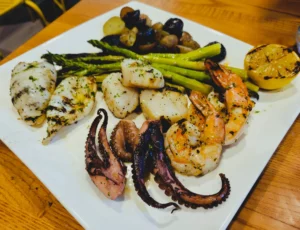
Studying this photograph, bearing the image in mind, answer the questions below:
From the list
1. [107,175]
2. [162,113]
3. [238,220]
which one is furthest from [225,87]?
[107,175]

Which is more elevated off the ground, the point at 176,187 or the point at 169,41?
the point at 169,41

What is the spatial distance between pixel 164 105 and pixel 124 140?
0.30m

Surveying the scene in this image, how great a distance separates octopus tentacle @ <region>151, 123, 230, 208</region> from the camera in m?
1.36

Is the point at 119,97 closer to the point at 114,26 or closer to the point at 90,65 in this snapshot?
the point at 90,65

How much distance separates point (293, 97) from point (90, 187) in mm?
1237

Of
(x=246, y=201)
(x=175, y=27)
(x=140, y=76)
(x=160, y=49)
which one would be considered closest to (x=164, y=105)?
(x=140, y=76)

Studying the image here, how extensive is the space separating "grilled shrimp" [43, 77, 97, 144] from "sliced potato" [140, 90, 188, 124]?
320mm

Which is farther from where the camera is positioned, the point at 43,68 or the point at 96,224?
the point at 43,68

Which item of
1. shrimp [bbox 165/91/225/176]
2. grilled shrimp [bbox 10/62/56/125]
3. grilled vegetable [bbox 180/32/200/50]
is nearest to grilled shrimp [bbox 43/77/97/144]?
grilled shrimp [bbox 10/62/56/125]

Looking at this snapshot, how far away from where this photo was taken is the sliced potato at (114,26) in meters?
2.34

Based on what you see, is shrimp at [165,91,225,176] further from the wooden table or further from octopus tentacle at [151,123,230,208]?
the wooden table

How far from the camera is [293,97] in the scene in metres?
1.83

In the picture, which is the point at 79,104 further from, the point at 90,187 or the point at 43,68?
the point at 90,187

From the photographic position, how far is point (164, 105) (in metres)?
1.75
